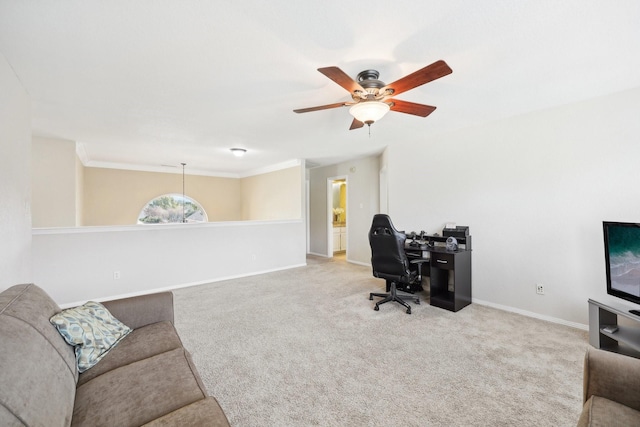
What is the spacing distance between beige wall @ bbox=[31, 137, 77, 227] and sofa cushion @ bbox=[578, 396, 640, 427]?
18.7 ft

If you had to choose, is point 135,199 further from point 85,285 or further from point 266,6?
point 266,6

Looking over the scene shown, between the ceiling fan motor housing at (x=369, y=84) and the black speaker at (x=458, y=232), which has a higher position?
the ceiling fan motor housing at (x=369, y=84)

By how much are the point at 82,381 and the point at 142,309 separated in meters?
0.58

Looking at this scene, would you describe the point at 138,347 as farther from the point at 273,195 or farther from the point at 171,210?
the point at 171,210

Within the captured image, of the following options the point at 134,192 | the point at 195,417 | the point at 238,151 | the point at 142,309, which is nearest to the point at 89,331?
the point at 142,309

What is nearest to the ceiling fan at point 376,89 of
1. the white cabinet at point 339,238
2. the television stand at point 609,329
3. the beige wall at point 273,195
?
the television stand at point 609,329

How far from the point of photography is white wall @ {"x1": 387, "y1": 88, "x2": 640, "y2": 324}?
2549mm

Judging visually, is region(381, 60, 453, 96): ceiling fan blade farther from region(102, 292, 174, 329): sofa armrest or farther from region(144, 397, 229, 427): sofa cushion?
region(102, 292, 174, 329): sofa armrest

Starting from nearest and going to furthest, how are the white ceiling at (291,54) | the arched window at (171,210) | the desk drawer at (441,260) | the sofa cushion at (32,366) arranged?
the sofa cushion at (32,366)
the white ceiling at (291,54)
the desk drawer at (441,260)
the arched window at (171,210)

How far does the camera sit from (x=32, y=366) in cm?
92

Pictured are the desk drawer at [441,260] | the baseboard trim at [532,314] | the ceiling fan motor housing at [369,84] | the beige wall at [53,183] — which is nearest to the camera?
the ceiling fan motor housing at [369,84]

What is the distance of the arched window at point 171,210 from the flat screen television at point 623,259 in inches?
Result: 306

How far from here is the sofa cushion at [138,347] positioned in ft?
4.37

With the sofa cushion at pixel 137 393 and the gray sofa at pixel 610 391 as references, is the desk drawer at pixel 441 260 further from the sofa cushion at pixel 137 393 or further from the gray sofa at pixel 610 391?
the sofa cushion at pixel 137 393
